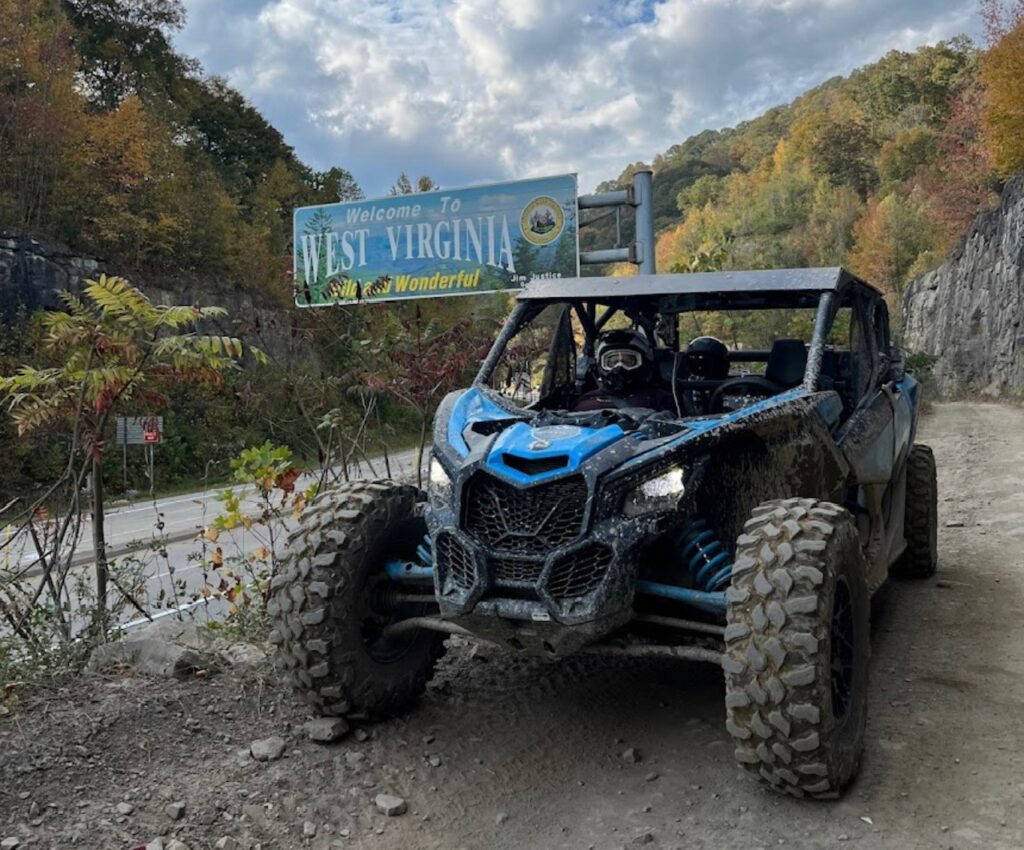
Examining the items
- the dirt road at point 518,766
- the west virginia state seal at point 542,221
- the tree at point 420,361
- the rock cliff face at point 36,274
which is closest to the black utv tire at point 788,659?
the dirt road at point 518,766

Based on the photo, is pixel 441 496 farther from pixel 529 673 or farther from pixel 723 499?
pixel 529 673

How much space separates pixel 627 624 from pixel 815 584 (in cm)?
81

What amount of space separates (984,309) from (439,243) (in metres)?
36.5

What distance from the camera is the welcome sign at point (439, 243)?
8.52 metres

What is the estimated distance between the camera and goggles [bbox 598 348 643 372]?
5.22 metres

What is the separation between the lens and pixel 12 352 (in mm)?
29641

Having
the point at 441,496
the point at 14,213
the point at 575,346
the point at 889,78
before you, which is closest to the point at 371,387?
the point at 575,346

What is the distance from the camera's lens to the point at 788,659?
3275mm

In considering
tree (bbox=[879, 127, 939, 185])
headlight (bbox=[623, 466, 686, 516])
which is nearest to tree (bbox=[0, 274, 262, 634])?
headlight (bbox=[623, 466, 686, 516])

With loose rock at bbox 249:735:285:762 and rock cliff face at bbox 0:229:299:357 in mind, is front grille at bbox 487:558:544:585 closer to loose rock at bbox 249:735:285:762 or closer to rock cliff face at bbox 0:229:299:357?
loose rock at bbox 249:735:285:762

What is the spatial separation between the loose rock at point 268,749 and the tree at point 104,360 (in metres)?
1.88

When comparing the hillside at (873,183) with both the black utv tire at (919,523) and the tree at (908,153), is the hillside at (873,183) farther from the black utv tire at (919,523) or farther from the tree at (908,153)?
the black utv tire at (919,523)

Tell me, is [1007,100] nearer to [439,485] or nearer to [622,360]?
[622,360]

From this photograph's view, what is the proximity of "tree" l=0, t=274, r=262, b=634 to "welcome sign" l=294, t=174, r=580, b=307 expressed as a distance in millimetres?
3090
